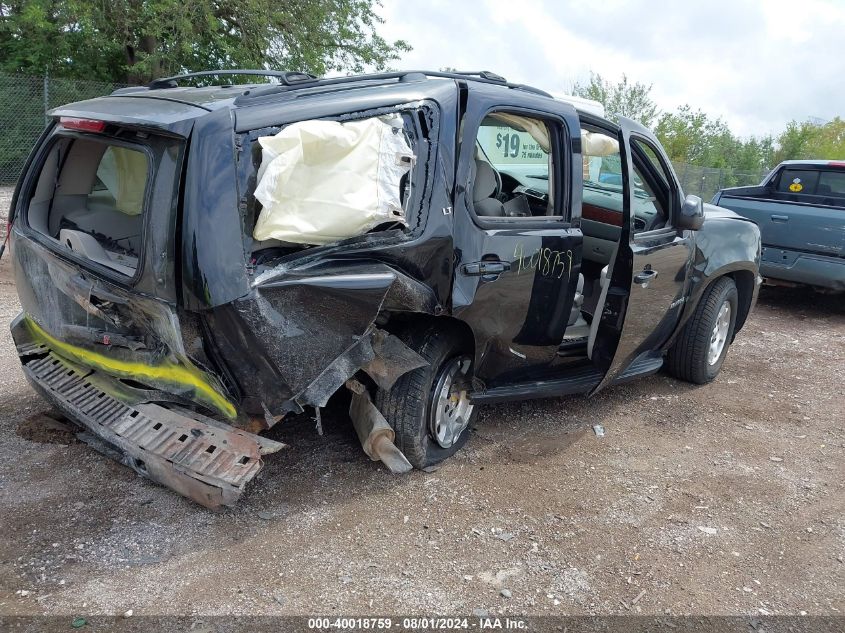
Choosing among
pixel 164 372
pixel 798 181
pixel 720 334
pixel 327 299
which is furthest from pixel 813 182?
pixel 164 372

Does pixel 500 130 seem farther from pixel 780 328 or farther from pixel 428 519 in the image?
pixel 780 328

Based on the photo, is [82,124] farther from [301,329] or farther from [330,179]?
[301,329]

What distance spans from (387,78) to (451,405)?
1740mm

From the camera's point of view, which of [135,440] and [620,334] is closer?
[135,440]

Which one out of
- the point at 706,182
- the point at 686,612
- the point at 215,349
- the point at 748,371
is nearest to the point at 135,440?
the point at 215,349

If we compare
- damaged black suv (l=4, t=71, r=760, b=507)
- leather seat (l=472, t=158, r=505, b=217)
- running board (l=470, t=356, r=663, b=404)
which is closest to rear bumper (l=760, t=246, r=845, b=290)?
damaged black suv (l=4, t=71, r=760, b=507)

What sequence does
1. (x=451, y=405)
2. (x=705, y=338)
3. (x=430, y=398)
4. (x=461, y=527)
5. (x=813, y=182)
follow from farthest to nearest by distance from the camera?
1. (x=813, y=182)
2. (x=705, y=338)
3. (x=451, y=405)
4. (x=430, y=398)
5. (x=461, y=527)

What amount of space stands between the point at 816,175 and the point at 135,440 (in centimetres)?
844

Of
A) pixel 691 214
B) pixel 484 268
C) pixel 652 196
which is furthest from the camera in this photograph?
pixel 652 196

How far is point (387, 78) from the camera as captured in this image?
3.51 m

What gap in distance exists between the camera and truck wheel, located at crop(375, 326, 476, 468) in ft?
11.7

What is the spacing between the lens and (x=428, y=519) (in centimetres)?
337

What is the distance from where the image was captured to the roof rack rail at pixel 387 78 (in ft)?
10.2

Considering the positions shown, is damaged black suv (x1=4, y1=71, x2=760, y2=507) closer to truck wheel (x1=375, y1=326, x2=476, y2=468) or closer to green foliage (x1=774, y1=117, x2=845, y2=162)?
truck wheel (x1=375, y1=326, x2=476, y2=468)
